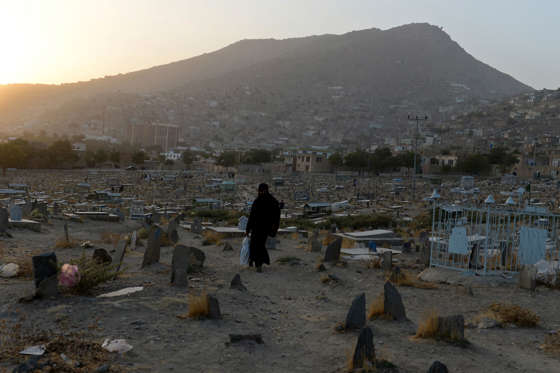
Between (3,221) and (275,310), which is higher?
(3,221)

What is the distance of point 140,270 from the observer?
8914 millimetres

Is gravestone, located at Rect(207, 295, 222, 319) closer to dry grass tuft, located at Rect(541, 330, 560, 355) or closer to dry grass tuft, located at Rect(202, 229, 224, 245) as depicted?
dry grass tuft, located at Rect(541, 330, 560, 355)

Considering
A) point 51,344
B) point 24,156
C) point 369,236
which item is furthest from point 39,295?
point 24,156

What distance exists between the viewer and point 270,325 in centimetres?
598

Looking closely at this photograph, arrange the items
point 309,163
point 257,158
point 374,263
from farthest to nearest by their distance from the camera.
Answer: point 257,158
point 309,163
point 374,263

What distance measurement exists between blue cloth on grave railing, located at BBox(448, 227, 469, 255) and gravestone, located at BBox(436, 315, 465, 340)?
4.60 m

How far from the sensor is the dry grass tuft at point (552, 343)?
5.59m

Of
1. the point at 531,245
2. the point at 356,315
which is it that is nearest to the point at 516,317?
the point at 356,315

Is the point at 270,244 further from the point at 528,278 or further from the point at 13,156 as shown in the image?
the point at 13,156

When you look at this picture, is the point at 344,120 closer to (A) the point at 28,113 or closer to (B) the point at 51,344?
(A) the point at 28,113


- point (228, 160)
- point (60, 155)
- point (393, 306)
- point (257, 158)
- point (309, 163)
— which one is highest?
point (257, 158)

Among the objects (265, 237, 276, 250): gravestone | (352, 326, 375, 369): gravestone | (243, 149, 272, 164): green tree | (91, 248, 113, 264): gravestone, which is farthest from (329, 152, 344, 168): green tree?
(352, 326, 375, 369): gravestone

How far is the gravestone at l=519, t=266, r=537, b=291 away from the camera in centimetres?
915

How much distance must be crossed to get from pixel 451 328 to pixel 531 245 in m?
5.92
